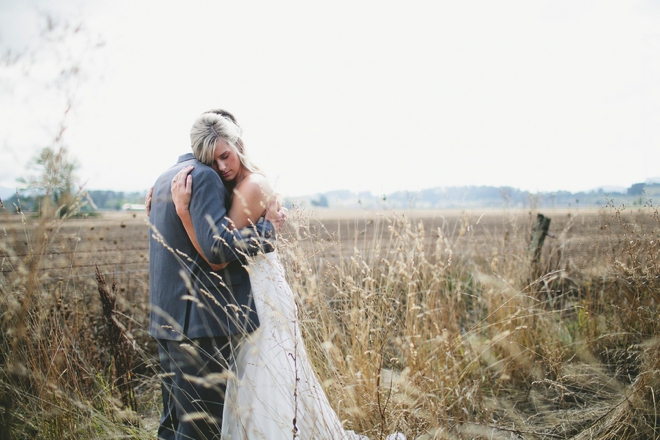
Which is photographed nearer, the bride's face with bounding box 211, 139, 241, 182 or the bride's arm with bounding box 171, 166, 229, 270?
the bride's arm with bounding box 171, 166, 229, 270

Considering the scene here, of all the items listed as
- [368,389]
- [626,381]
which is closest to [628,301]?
[626,381]

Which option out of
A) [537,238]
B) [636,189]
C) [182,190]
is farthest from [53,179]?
[537,238]

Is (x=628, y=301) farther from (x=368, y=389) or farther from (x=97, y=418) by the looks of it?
(x=97, y=418)

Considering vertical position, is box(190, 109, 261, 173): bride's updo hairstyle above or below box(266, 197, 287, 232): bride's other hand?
above

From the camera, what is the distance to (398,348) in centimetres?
243

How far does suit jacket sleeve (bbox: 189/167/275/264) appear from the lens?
5.98 feet

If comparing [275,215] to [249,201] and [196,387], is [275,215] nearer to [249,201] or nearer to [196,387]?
[249,201]

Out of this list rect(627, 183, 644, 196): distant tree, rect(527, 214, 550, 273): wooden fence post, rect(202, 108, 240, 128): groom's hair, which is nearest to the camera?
rect(202, 108, 240, 128): groom's hair

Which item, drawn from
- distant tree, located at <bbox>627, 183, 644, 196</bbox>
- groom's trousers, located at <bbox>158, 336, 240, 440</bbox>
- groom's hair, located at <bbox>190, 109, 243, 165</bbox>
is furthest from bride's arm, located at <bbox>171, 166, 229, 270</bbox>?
distant tree, located at <bbox>627, 183, 644, 196</bbox>

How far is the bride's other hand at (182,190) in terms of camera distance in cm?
192

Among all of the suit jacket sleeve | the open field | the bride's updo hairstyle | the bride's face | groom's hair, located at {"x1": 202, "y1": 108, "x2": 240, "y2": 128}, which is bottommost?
the open field

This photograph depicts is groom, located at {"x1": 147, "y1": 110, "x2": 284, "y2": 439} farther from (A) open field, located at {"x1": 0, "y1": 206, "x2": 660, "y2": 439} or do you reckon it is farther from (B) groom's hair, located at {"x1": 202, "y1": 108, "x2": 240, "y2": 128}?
(A) open field, located at {"x1": 0, "y1": 206, "x2": 660, "y2": 439}

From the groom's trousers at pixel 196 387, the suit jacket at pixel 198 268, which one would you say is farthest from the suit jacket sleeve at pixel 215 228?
the groom's trousers at pixel 196 387

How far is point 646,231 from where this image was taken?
3.07 metres
